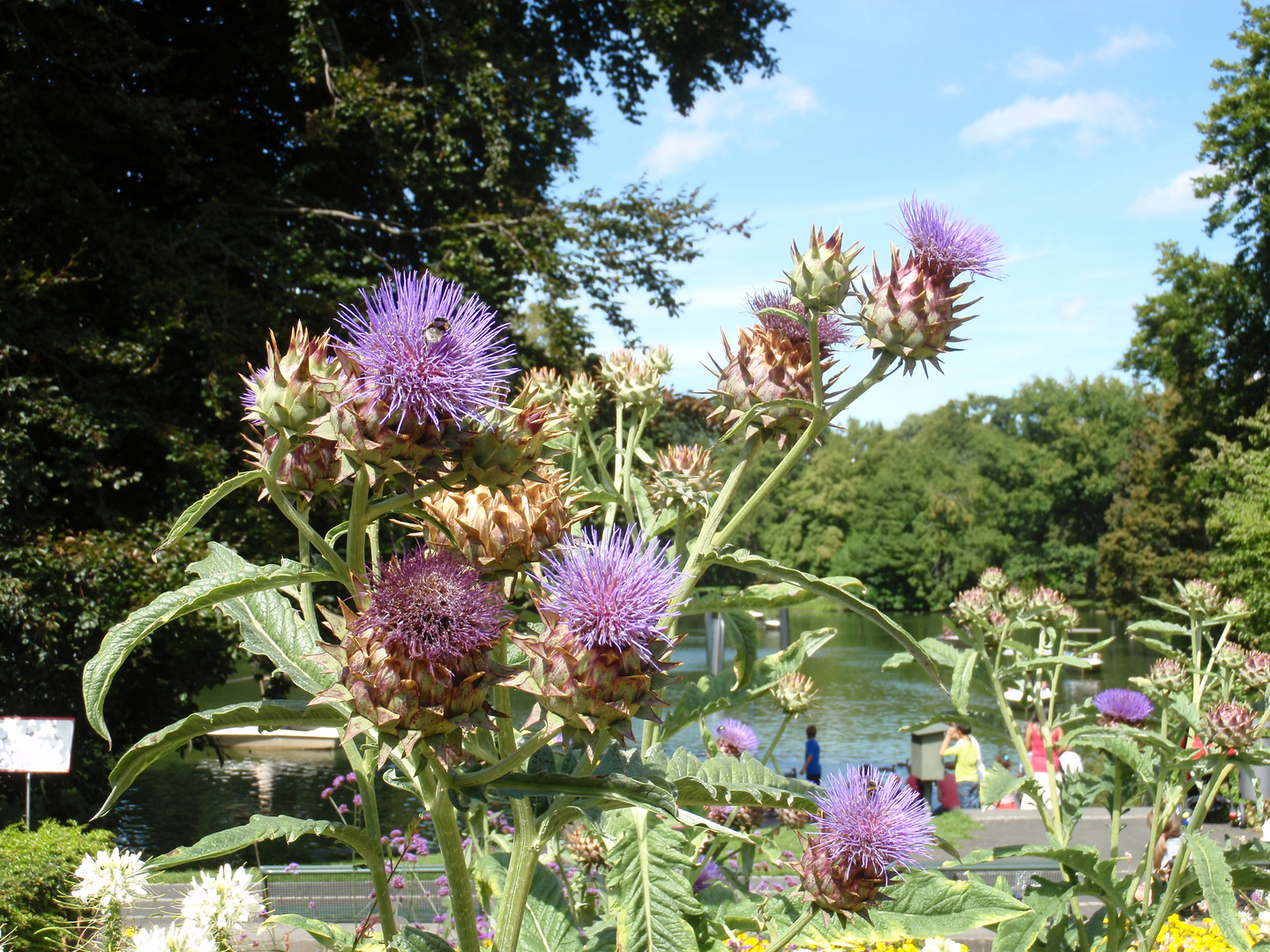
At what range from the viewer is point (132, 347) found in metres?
8.44

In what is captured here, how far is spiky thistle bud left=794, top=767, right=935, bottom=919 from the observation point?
6.14ft

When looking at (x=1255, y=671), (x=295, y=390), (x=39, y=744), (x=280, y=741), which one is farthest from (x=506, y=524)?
(x=280, y=741)

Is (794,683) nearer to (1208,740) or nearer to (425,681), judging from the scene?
(1208,740)

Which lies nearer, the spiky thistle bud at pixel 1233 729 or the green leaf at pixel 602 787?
the green leaf at pixel 602 787

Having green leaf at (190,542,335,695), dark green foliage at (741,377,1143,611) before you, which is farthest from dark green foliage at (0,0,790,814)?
dark green foliage at (741,377,1143,611)

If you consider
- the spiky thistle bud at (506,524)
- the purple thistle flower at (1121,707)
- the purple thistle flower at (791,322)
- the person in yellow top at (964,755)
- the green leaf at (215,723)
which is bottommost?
the person in yellow top at (964,755)

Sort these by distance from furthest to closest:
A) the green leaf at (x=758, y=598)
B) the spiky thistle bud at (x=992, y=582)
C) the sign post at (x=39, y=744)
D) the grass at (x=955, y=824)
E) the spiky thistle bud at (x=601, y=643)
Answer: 1. the grass at (x=955, y=824)
2. the sign post at (x=39, y=744)
3. the spiky thistle bud at (x=992, y=582)
4. the green leaf at (x=758, y=598)
5. the spiky thistle bud at (x=601, y=643)

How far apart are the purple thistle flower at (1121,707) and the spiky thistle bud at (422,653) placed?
339 cm

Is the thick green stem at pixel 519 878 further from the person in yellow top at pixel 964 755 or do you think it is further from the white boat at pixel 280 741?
the white boat at pixel 280 741

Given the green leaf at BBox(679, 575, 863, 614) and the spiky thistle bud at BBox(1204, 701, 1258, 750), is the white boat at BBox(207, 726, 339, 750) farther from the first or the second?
the green leaf at BBox(679, 575, 863, 614)

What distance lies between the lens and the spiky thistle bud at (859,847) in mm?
1871

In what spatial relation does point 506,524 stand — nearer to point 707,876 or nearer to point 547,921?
point 547,921

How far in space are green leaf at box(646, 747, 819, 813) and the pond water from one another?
0.62 feet

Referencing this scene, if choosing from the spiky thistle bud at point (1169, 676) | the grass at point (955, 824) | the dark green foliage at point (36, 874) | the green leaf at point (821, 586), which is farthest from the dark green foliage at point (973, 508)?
the green leaf at point (821, 586)
